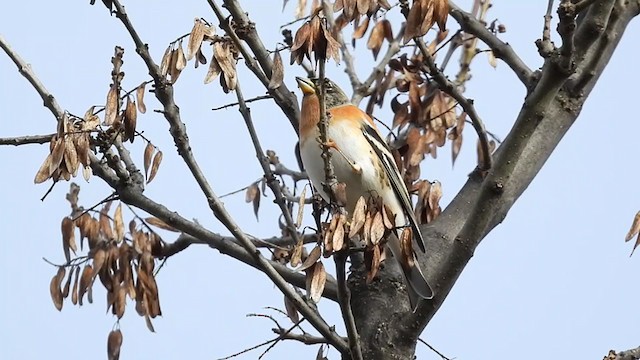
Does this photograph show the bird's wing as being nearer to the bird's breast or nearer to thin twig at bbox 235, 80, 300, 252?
the bird's breast

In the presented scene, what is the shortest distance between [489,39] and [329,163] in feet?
5.39

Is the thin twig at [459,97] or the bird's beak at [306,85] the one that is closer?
the thin twig at [459,97]

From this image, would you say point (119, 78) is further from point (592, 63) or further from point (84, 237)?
point (592, 63)

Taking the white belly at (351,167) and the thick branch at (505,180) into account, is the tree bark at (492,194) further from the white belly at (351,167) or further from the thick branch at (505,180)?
the white belly at (351,167)

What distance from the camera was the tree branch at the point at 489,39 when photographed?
4.53 metres

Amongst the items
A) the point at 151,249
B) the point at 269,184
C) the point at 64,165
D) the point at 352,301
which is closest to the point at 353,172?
the point at 269,184

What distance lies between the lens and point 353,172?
468 centimetres

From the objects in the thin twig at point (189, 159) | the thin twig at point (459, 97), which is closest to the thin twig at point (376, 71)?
the thin twig at point (459, 97)

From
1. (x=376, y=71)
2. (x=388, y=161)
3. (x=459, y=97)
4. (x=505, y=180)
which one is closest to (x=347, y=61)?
(x=376, y=71)

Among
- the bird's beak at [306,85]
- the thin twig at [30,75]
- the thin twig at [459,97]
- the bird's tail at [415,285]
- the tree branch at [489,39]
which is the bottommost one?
the bird's tail at [415,285]

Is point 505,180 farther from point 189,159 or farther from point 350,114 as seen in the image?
point 350,114

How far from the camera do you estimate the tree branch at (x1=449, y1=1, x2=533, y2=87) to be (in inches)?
178

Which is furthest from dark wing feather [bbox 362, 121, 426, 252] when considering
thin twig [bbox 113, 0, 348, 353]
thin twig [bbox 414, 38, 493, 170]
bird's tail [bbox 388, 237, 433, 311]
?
thin twig [bbox 113, 0, 348, 353]

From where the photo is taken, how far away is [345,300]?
3.40 metres
